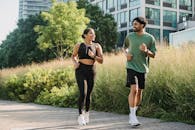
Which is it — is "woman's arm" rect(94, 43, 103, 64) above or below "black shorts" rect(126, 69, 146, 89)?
above

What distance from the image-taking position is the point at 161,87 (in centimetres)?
992

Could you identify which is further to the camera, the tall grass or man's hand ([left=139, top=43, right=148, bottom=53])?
the tall grass

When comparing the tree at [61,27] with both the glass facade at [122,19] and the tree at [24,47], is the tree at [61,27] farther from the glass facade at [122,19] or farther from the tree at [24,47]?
the glass facade at [122,19]

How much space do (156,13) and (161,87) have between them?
2279 inches

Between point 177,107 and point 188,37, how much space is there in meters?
11.0

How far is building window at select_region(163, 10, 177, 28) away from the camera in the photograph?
67750 mm

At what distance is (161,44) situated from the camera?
12203mm

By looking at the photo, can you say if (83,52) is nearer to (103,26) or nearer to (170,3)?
(103,26)

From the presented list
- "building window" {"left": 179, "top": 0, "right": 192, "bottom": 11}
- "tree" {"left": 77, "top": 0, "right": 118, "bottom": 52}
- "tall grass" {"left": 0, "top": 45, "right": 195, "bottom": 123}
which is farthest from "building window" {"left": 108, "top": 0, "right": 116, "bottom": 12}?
"tall grass" {"left": 0, "top": 45, "right": 195, "bottom": 123}

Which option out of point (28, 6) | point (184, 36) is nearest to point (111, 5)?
point (184, 36)

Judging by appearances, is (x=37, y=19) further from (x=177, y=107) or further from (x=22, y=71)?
(x=177, y=107)

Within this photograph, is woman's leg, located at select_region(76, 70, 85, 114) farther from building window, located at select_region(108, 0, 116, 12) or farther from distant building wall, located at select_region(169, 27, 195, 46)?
building window, located at select_region(108, 0, 116, 12)

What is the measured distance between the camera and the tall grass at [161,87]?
28.8 ft

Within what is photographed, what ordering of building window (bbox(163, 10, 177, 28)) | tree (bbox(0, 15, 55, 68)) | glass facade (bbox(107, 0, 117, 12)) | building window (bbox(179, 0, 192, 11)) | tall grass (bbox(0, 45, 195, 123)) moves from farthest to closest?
1. glass facade (bbox(107, 0, 117, 12))
2. building window (bbox(179, 0, 192, 11))
3. building window (bbox(163, 10, 177, 28))
4. tree (bbox(0, 15, 55, 68))
5. tall grass (bbox(0, 45, 195, 123))
